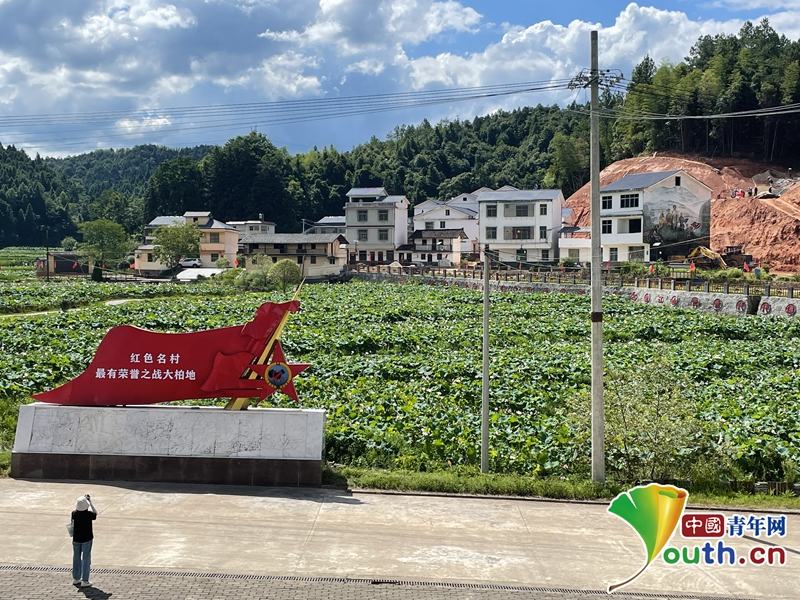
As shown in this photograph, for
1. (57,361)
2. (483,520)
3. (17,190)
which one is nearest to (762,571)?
(483,520)

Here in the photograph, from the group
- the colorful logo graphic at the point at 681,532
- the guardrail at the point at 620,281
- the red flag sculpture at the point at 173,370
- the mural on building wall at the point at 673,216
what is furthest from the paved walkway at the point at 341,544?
the mural on building wall at the point at 673,216

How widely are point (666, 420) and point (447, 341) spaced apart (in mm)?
14937

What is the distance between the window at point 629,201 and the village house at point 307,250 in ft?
82.8

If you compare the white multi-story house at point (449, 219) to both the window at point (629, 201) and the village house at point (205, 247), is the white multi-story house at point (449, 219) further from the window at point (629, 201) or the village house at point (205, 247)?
the window at point (629, 201)

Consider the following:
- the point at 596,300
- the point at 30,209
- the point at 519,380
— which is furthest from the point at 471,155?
the point at 596,300

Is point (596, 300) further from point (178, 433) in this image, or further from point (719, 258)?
point (719, 258)

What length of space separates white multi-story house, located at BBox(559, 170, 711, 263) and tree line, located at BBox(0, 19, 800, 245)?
9.82m

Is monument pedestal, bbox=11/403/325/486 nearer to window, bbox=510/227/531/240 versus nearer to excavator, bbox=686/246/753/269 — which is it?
excavator, bbox=686/246/753/269

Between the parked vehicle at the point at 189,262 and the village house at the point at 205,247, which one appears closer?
the village house at the point at 205,247

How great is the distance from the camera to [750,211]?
61219 mm

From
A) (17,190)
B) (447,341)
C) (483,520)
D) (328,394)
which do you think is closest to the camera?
(483,520)

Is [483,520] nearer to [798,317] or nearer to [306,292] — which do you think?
[798,317]

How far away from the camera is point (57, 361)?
2066 cm

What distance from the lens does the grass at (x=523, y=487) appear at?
37.3 feet
